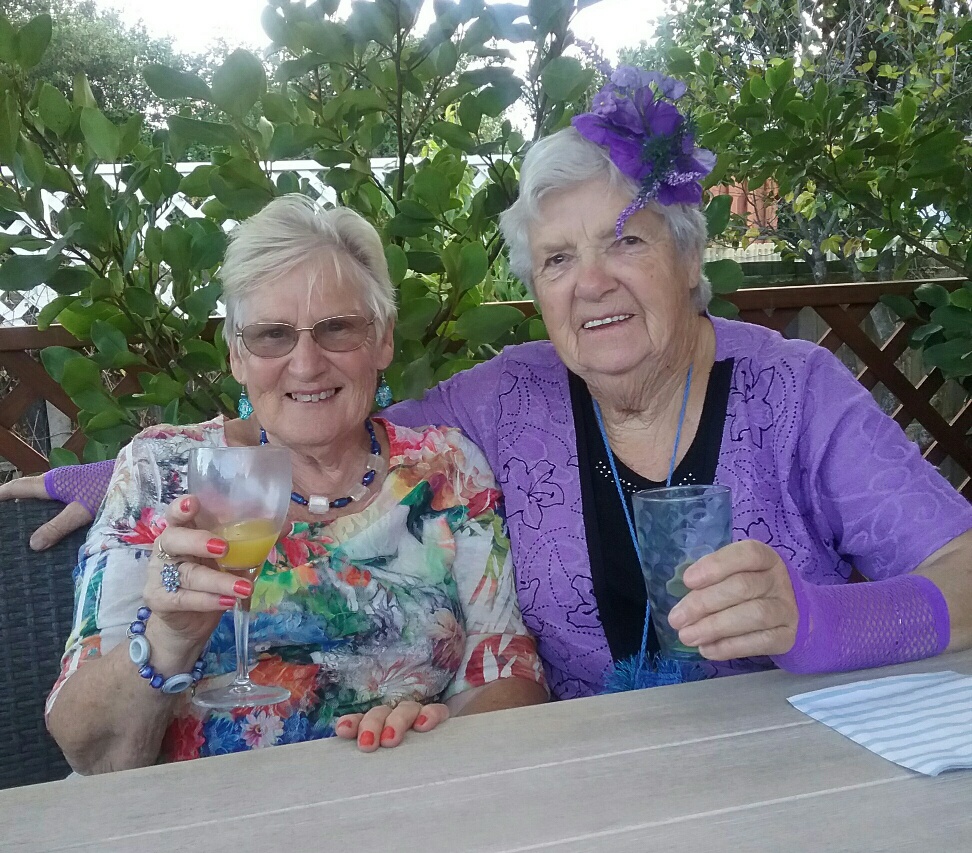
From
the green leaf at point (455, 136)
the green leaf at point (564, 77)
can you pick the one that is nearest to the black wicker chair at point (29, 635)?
the green leaf at point (455, 136)

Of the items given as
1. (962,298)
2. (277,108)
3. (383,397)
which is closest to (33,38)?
(277,108)

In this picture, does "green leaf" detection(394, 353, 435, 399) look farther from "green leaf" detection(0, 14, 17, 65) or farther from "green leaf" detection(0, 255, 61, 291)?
"green leaf" detection(0, 14, 17, 65)

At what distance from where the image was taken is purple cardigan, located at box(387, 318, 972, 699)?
166 cm

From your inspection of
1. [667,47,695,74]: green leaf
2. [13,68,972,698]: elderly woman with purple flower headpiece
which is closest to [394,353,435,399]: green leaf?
[13,68,972,698]: elderly woman with purple flower headpiece

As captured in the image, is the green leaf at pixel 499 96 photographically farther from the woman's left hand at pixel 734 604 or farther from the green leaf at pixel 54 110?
the woman's left hand at pixel 734 604

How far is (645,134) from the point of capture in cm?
179

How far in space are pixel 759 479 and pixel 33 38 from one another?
1.79 meters


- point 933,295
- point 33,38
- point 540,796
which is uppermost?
point 33,38

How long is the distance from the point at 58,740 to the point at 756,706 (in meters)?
1.03

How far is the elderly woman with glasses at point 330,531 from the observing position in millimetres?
1680

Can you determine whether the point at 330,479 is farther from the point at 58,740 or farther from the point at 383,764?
the point at 383,764

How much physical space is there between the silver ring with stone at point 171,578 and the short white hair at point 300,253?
2.24ft

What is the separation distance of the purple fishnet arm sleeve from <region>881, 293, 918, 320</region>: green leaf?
3.00 metres

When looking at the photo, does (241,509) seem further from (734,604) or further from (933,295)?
(933,295)
